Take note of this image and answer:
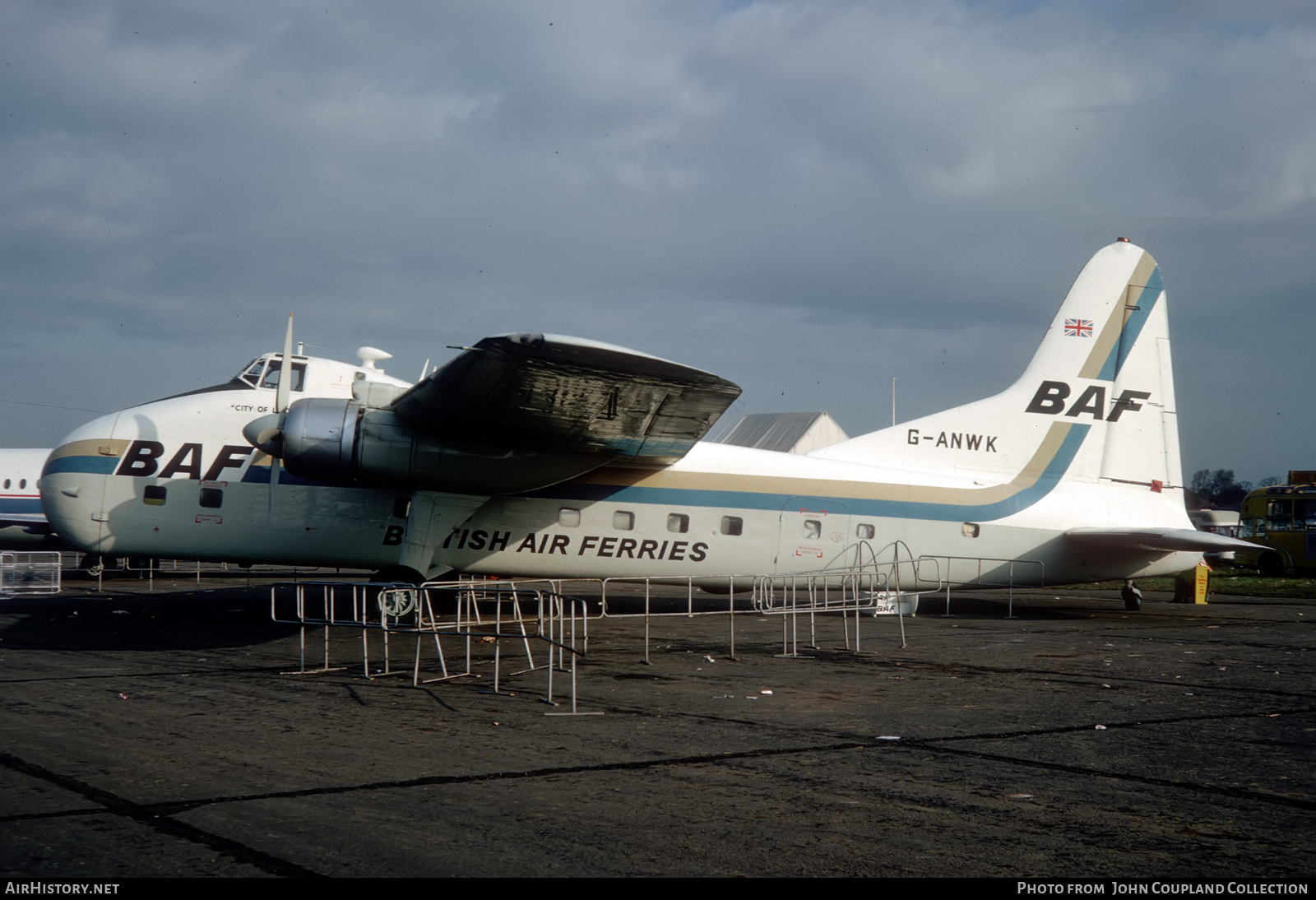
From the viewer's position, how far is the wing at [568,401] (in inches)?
415

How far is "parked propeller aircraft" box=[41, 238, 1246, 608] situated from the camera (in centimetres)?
1296

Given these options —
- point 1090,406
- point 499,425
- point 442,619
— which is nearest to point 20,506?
point 442,619

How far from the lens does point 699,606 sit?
726 inches

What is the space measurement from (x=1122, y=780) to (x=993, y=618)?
11.8 meters

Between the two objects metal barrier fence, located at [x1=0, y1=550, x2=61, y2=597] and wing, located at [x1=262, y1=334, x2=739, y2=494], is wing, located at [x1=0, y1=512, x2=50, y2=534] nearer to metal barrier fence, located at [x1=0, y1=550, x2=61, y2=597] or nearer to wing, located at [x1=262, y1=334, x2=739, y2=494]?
metal barrier fence, located at [x1=0, y1=550, x2=61, y2=597]

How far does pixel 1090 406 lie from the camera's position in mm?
17406

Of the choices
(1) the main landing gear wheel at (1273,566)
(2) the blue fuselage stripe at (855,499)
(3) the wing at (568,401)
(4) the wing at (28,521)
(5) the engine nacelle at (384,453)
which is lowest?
(1) the main landing gear wheel at (1273,566)

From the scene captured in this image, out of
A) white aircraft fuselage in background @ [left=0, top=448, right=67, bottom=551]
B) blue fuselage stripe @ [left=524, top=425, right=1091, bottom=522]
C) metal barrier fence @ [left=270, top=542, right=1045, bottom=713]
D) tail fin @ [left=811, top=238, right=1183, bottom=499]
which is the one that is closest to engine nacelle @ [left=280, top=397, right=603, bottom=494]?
blue fuselage stripe @ [left=524, top=425, right=1091, bottom=522]

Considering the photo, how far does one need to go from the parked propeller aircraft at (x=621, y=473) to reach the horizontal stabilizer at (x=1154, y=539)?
0.04 metres

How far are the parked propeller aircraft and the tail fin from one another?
38 mm

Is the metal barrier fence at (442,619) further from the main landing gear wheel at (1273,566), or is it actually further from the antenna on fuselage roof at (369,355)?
the main landing gear wheel at (1273,566)

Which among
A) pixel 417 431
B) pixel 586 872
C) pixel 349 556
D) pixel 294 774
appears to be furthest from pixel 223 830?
pixel 349 556

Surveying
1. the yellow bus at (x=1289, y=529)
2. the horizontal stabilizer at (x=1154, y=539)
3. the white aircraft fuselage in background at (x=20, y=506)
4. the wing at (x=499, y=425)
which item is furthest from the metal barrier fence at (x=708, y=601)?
the yellow bus at (x=1289, y=529)

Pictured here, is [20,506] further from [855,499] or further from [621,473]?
[855,499]
